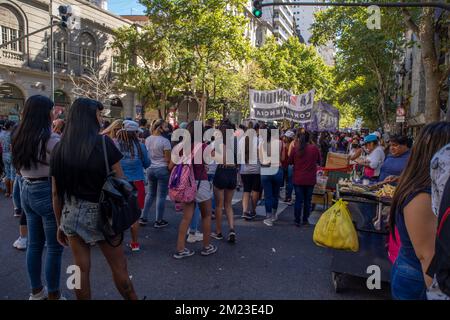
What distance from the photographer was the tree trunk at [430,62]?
10.5 meters

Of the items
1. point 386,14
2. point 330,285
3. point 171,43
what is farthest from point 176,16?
point 330,285

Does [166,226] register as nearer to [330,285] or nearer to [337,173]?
[330,285]

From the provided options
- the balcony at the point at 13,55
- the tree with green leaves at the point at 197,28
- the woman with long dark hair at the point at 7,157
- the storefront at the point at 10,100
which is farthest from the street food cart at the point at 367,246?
the balcony at the point at 13,55

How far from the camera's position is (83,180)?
264 cm

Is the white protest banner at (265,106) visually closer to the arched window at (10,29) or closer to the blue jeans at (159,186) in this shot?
the blue jeans at (159,186)

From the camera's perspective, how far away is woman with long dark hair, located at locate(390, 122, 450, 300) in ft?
6.40

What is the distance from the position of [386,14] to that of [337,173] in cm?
835

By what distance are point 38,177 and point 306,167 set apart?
4529mm

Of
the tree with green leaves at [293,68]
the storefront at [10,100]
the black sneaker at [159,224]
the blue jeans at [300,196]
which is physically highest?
the tree with green leaves at [293,68]

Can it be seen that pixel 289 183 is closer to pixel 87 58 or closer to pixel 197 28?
pixel 197 28

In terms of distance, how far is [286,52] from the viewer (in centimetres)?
4406

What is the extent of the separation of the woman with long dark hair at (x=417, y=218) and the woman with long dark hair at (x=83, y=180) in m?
A: 1.94
